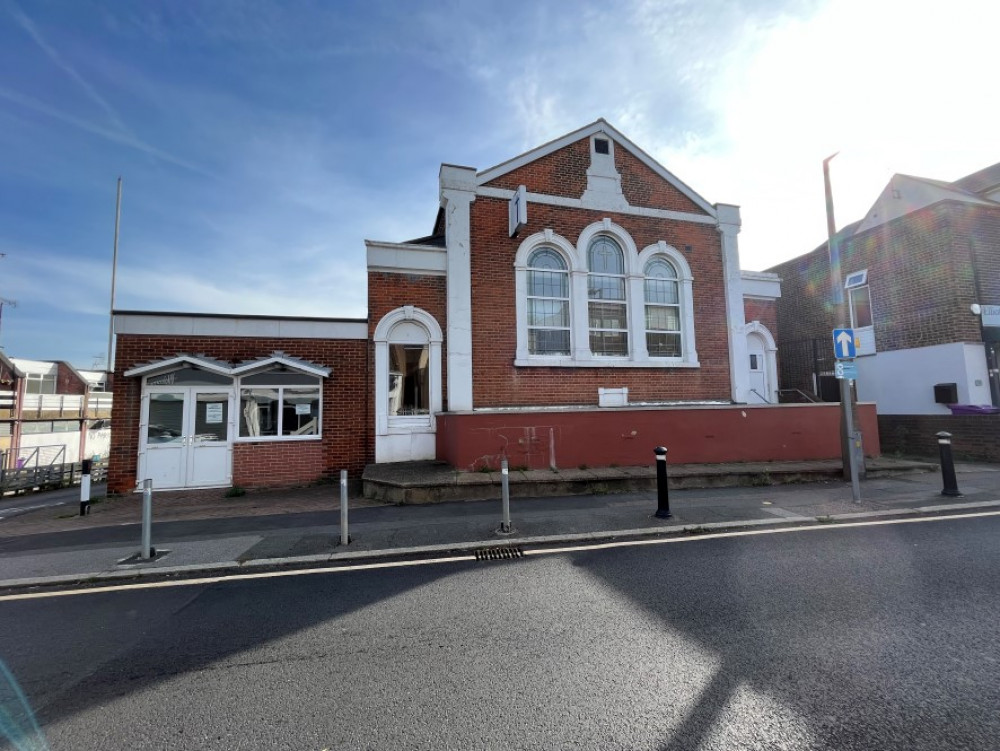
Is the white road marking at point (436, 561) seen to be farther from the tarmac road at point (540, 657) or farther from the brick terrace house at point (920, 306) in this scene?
the brick terrace house at point (920, 306)

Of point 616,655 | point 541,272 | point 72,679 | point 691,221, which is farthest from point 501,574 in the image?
point 691,221

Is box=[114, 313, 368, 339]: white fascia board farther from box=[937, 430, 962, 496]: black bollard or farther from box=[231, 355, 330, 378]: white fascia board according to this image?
box=[937, 430, 962, 496]: black bollard

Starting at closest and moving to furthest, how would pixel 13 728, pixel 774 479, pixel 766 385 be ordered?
pixel 13 728, pixel 774 479, pixel 766 385

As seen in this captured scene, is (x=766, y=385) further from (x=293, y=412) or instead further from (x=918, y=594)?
(x=293, y=412)

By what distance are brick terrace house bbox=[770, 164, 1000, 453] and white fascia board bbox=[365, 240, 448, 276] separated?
15.8m

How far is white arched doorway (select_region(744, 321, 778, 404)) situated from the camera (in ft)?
52.3

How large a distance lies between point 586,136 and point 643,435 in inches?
368

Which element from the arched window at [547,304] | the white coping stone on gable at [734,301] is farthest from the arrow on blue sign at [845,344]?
the arched window at [547,304]

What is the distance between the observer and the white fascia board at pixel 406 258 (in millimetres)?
12320

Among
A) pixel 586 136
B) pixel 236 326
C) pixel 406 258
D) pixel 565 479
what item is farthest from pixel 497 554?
pixel 586 136

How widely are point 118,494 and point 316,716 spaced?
11243mm

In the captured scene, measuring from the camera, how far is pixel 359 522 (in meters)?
7.96

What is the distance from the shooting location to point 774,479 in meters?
10.7

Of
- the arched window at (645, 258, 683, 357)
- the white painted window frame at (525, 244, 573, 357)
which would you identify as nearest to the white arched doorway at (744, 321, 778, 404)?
the arched window at (645, 258, 683, 357)
